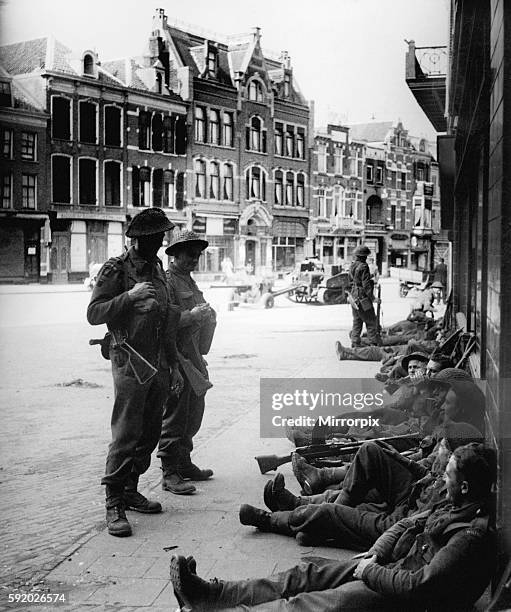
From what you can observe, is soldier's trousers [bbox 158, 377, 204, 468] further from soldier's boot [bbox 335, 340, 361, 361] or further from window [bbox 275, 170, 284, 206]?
soldier's boot [bbox 335, 340, 361, 361]

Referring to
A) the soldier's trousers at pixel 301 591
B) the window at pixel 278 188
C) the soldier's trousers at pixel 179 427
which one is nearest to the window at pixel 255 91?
the window at pixel 278 188

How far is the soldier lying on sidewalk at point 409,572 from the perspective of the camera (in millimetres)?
2504

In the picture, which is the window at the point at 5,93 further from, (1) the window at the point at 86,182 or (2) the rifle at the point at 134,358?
(2) the rifle at the point at 134,358

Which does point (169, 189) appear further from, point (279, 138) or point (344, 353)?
point (344, 353)

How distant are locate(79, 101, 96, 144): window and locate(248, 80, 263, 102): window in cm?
91

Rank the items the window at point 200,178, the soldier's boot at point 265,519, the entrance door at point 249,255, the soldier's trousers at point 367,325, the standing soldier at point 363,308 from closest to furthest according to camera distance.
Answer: the soldier's boot at point 265,519 → the window at point 200,178 → the entrance door at point 249,255 → the standing soldier at point 363,308 → the soldier's trousers at point 367,325

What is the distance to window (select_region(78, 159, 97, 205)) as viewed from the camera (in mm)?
4566

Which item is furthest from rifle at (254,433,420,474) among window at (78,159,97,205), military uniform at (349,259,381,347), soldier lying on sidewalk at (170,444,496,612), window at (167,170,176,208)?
military uniform at (349,259,381,347)

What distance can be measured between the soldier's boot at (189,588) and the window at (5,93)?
2.65 meters

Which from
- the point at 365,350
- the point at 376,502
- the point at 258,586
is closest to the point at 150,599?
the point at 258,586

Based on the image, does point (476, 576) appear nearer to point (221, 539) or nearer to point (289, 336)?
point (221, 539)

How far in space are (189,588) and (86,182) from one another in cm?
310

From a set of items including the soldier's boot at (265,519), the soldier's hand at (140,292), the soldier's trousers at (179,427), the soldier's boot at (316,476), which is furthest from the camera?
the soldier's trousers at (179,427)

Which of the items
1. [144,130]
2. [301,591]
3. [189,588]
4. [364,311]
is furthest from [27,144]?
[364,311]
